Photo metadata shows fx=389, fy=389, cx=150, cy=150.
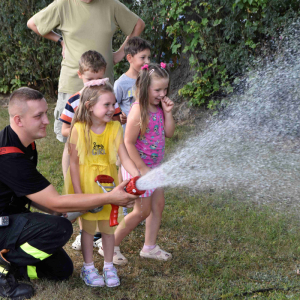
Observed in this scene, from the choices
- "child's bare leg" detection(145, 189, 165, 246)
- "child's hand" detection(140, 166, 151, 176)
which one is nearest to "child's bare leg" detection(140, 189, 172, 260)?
"child's bare leg" detection(145, 189, 165, 246)

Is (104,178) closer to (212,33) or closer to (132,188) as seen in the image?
(132,188)

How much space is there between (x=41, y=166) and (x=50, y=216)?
2.73 metres

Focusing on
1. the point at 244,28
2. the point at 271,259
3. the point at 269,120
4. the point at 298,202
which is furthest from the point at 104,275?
the point at 244,28

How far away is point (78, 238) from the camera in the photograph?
3.42 meters

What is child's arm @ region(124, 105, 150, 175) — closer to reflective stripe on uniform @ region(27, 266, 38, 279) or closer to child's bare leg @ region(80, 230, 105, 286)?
child's bare leg @ region(80, 230, 105, 286)

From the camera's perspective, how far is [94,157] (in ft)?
9.35

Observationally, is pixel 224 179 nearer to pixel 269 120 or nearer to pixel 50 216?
pixel 269 120

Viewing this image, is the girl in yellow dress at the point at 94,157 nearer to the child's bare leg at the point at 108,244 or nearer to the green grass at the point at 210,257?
the child's bare leg at the point at 108,244

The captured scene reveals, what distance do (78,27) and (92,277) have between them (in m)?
2.50

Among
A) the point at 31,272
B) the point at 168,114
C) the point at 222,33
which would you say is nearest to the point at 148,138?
the point at 168,114

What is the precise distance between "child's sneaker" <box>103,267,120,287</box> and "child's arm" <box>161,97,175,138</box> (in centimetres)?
121

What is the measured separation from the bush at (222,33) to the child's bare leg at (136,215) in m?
3.60

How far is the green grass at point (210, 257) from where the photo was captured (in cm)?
275

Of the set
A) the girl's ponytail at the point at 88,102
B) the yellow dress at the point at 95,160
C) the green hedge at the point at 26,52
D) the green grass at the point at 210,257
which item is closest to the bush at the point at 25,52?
the green hedge at the point at 26,52
